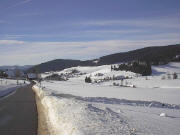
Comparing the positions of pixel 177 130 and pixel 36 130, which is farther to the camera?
pixel 36 130

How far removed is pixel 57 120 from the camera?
10.0m

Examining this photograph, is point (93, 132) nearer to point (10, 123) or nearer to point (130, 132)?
point (130, 132)

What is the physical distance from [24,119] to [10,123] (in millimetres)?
1061

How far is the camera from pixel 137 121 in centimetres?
908

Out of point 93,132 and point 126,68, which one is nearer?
point 93,132

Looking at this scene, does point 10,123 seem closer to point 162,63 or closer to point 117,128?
point 117,128

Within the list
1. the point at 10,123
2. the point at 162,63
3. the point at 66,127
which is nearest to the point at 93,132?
the point at 66,127

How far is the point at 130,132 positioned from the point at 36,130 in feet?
12.4

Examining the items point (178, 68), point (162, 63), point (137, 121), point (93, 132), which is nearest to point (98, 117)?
point (137, 121)

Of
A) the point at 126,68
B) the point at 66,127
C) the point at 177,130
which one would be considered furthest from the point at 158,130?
the point at 126,68

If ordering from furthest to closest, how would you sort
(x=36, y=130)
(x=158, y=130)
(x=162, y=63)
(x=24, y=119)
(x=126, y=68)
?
(x=162, y=63)
(x=126, y=68)
(x=24, y=119)
(x=36, y=130)
(x=158, y=130)

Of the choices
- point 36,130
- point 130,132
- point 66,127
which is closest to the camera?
point 130,132

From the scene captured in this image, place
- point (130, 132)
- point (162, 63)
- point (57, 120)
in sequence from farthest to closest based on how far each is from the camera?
1. point (162, 63)
2. point (57, 120)
3. point (130, 132)

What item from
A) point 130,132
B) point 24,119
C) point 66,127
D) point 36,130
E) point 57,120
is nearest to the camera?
point 130,132
